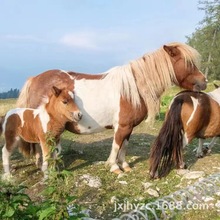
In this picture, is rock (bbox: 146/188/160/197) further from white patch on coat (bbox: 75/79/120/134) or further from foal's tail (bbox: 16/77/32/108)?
foal's tail (bbox: 16/77/32/108)

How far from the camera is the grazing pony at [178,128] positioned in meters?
5.64

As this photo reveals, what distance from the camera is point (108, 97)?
583 centimetres

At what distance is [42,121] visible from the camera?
218 inches

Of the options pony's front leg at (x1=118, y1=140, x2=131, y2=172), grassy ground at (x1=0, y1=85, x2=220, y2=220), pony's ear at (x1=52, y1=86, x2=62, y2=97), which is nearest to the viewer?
grassy ground at (x1=0, y1=85, x2=220, y2=220)

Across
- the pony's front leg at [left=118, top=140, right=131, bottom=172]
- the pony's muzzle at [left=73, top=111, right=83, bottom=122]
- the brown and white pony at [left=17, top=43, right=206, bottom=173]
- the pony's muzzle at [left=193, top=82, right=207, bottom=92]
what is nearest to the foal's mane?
the brown and white pony at [left=17, top=43, right=206, bottom=173]

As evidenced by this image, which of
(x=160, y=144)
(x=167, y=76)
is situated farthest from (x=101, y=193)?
(x=167, y=76)

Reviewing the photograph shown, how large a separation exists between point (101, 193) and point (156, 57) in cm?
250

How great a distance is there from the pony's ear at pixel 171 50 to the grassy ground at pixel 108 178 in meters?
0.78

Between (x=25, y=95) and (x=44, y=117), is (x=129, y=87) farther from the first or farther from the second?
(x=25, y=95)

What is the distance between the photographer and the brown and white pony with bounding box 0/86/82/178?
5402 millimetres

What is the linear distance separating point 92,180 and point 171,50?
252 centimetres

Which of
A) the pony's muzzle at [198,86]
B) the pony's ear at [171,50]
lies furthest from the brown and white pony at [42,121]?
the pony's muzzle at [198,86]

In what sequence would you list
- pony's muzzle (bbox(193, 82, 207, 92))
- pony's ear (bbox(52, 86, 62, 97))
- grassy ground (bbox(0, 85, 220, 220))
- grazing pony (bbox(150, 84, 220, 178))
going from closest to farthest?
grassy ground (bbox(0, 85, 220, 220)) → pony's ear (bbox(52, 86, 62, 97)) → grazing pony (bbox(150, 84, 220, 178)) → pony's muzzle (bbox(193, 82, 207, 92))

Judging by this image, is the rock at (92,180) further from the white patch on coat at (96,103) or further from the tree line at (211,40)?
the tree line at (211,40)
